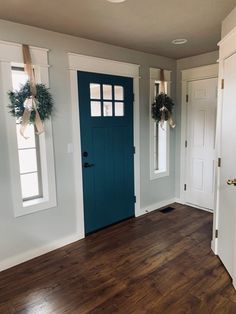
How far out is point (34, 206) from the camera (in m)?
2.67

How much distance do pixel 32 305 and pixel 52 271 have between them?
46cm

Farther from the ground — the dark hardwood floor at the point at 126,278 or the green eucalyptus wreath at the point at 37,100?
the green eucalyptus wreath at the point at 37,100

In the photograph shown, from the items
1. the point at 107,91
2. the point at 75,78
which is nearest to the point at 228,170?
the point at 107,91

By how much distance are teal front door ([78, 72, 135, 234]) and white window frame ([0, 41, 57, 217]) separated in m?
0.45

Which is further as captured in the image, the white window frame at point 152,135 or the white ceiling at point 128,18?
the white window frame at point 152,135

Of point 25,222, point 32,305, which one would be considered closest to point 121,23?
point 25,222

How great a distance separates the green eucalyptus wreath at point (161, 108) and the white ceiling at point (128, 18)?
84 centimetres

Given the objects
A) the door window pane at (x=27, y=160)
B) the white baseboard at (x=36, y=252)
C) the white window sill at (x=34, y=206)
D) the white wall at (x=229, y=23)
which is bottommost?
the white baseboard at (x=36, y=252)

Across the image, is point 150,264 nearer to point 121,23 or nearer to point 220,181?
point 220,181

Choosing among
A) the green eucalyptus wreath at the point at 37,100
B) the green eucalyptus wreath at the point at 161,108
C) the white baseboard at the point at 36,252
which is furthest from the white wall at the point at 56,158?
the green eucalyptus wreath at the point at 161,108

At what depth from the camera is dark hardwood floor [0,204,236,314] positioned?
6.59 ft

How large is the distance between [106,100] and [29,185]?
1.43 meters

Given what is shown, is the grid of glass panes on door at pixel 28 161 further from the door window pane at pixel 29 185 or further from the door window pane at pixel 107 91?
the door window pane at pixel 107 91

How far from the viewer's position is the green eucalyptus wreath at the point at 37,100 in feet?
7.83
